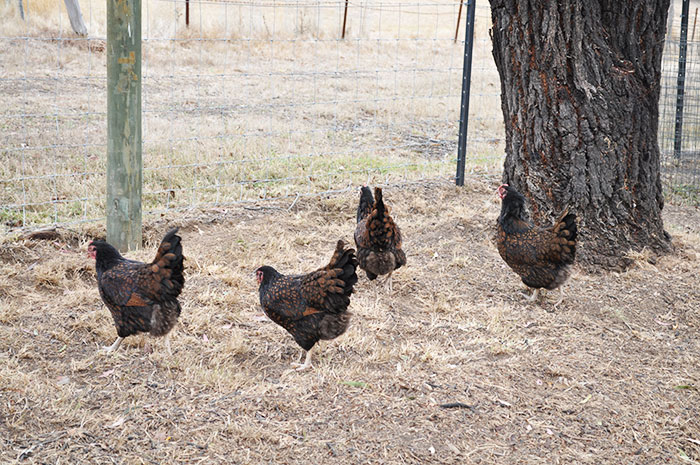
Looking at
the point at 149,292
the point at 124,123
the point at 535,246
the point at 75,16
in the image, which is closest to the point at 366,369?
the point at 149,292

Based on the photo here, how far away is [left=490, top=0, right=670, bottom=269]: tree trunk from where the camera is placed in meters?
5.48

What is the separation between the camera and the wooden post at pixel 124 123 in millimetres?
5148

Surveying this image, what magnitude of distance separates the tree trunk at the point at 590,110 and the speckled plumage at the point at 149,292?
338 cm

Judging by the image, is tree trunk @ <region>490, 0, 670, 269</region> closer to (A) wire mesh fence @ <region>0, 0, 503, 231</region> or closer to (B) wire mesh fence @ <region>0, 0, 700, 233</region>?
(B) wire mesh fence @ <region>0, 0, 700, 233</region>

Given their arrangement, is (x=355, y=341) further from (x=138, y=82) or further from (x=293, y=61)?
(x=293, y=61)

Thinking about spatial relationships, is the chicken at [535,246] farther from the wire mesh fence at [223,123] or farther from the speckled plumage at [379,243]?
the wire mesh fence at [223,123]

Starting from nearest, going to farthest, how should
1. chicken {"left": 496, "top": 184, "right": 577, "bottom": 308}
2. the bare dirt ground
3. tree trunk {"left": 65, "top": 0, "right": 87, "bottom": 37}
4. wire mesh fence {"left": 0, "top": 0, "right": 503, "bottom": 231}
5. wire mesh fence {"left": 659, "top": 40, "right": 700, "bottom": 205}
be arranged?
the bare dirt ground
chicken {"left": 496, "top": 184, "right": 577, "bottom": 308}
wire mesh fence {"left": 0, "top": 0, "right": 503, "bottom": 231}
wire mesh fence {"left": 659, "top": 40, "right": 700, "bottom": 205}
tree trunk {"left": 65, "top": 0, "right": 87, "bottom": 37}

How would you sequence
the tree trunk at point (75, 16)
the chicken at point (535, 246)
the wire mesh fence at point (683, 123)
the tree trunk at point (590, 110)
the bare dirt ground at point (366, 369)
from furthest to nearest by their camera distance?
the tree trunk at point (75, 16) → the wire mesh fence at point (683, 123) → the tree trunk at point (590, 110) → the chicken at point (535, 246) → the bare dirt ground at point (366, 369)

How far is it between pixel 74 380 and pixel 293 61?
12047mm

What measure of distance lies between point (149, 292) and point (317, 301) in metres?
1.07

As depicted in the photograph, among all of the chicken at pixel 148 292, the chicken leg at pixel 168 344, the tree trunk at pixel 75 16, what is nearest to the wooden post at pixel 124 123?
the chicken at pixel 148 292

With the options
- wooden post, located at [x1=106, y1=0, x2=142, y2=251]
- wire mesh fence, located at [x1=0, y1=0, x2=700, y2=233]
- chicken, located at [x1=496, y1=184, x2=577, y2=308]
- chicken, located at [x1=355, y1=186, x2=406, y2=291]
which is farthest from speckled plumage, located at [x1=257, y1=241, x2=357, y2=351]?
wire mesh fence, located at [x1=0, y1=0, x2=700, y2=233]

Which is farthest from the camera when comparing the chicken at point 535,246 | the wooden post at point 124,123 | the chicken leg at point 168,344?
the wooden post at point 124,123

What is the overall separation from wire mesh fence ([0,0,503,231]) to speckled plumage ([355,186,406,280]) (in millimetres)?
2132
